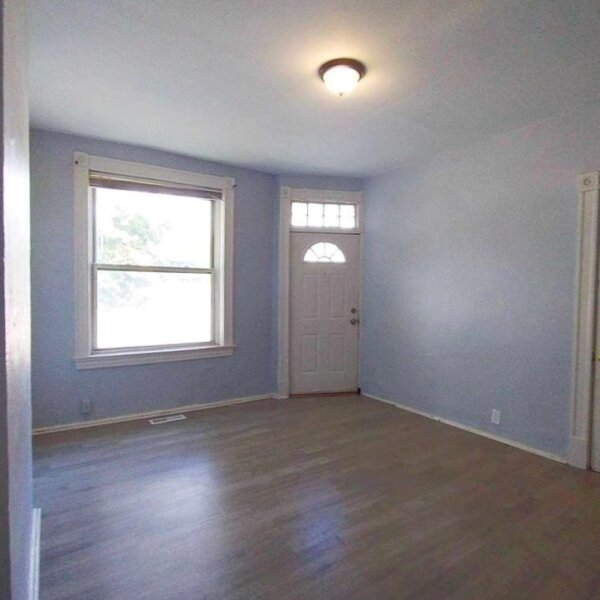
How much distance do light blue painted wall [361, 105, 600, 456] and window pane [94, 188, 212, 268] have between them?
79.5 inches

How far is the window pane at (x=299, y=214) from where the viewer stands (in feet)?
14.6

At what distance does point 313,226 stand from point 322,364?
1661 millimetres

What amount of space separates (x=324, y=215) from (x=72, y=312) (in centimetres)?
284

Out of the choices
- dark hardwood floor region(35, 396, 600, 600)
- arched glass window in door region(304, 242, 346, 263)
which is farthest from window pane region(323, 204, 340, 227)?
dark hardwood floor region(35, 396, 600, 600)

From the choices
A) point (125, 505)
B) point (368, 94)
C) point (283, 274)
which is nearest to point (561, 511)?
point (125, 505)

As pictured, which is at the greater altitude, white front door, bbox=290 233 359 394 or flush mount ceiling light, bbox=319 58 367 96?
flush mount ceiling light, bbox=319 58 367 96

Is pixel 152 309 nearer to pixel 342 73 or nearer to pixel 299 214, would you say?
pixel 299 214

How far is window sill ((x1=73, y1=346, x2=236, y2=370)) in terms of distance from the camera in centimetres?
342

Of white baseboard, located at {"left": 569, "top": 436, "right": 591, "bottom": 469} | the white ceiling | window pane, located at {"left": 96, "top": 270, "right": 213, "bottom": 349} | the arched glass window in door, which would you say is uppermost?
the white ceiling

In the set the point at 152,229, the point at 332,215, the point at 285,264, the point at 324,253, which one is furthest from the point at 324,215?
the point at 152,229

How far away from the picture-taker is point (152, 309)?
3.78 metres

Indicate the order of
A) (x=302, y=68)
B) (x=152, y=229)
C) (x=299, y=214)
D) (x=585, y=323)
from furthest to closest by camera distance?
(x=299, y=214), (x=152, y=229), (x=585, y=323), (x=302, y=68)

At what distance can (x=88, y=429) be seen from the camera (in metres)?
3.36

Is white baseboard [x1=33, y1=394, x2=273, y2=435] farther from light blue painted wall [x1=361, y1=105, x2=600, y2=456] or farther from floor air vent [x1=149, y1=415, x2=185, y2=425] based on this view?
light blue painted wall [x1=361, y1=105, x2=600, y2=456]
